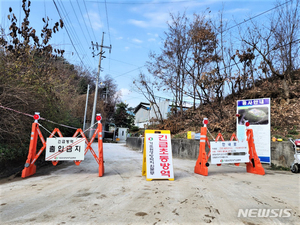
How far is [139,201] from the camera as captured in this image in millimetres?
4020

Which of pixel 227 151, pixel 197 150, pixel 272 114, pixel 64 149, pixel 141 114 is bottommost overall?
pixel 197 150

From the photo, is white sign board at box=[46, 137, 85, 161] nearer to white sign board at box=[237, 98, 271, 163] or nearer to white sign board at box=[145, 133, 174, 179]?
white sign board at box=[145, 133, 174, 179]

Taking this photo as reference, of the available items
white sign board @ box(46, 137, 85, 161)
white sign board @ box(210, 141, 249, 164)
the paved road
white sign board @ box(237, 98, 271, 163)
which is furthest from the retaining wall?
white sign board @ box(46, 137, 85, 161)

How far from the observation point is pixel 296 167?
26.6 ft

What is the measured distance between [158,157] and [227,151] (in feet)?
8.74

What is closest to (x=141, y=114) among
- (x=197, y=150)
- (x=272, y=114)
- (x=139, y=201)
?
(x=197, y=150)

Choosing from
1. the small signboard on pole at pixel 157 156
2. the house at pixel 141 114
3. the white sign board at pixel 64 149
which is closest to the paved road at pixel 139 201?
the small signboard on pole at pixel 157 156

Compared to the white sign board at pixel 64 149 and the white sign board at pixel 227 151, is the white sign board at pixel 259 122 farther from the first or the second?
the white sign board at pixel 64 149

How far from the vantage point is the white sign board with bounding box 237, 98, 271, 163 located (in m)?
9.55

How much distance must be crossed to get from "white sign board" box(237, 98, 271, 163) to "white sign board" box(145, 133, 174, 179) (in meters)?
5.47

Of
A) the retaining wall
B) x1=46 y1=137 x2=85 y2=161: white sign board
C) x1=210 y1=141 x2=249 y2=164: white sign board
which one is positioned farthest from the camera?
the retaining wall

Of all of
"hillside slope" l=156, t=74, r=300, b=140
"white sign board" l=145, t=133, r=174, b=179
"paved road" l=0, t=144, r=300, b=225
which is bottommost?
"paved road" l=0, t=144, r=300, b=225

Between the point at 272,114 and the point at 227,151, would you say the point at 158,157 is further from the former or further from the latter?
the point at 272,114

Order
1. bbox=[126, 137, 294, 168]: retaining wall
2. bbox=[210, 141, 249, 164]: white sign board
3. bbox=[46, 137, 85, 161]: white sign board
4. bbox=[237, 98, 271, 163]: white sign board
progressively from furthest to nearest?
bbox=[237, 98, 271, 163]: white sign board < bbox=[126, 137, 294, 168]: retaining wall < bbox=[210, 141, 249, 164]: white sign board < bbox=[46, 137, 85, 161]: white sign board
